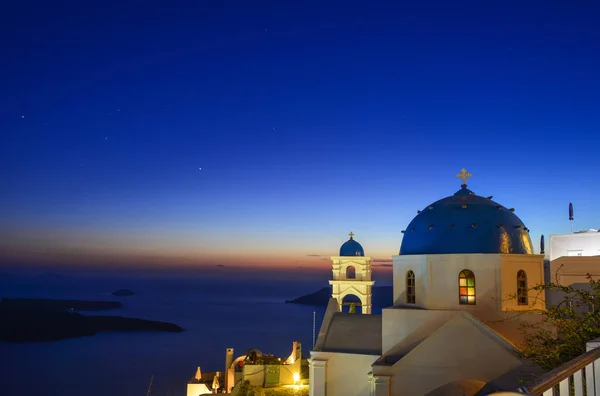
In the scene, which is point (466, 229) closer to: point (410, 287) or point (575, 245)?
point (410, 287)

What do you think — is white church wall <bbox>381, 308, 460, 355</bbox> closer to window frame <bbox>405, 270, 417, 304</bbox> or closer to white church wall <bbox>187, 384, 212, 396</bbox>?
window frame <bbox>405, 270, 417, 304</bbox>

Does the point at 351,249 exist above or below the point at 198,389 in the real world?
above

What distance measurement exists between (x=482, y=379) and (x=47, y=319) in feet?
463

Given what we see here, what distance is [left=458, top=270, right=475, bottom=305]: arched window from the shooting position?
15758 mm

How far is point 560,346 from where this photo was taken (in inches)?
295

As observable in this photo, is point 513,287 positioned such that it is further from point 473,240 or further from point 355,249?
point 355,249

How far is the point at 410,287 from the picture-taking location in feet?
55.3

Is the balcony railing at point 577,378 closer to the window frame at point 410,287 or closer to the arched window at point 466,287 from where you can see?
the arched window at point 466,287

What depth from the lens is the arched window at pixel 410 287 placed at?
16766mm

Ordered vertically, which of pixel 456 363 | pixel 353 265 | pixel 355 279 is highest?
pixel 353 265

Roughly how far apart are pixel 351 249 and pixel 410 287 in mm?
10984

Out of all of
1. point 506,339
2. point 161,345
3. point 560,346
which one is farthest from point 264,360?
point 161,345

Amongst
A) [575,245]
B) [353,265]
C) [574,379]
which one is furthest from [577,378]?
[575,245]

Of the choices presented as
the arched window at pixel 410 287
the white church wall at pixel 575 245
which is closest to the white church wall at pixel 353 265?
the arched window at pixel 410 287
